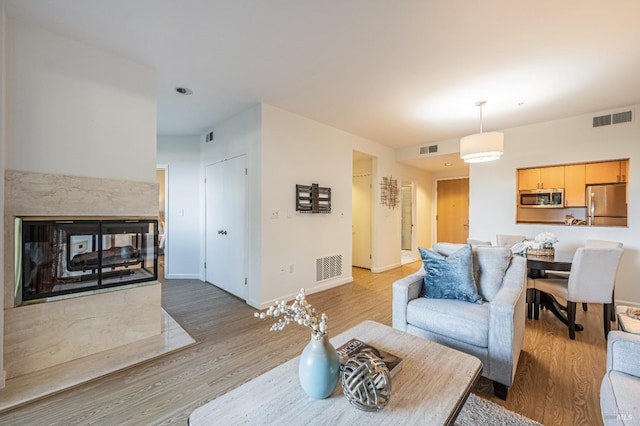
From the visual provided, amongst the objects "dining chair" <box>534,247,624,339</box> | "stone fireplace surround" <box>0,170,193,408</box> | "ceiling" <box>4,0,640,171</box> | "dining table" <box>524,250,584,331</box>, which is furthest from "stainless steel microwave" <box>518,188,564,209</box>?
"stone fireplace surround" <box>0,170,193,408</box>

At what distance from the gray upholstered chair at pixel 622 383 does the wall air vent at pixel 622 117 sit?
3.75m

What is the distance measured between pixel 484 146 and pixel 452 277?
1.78m

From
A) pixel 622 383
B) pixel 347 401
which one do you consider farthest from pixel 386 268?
pixel 347 401

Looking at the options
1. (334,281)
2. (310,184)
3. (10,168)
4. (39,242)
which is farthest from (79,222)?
(334,281)

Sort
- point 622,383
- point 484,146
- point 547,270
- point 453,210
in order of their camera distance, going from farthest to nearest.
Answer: point 453,210
point 484,146
point 547,270
point 622,383

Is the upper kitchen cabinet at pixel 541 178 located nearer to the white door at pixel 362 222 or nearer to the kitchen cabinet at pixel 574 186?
the kitchen cabinet at pixel 574 186

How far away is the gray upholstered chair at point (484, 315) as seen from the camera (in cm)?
174

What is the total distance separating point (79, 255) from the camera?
7.39ft

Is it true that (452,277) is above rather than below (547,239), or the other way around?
below

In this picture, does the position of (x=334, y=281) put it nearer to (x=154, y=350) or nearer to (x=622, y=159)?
(x=154, y=350)

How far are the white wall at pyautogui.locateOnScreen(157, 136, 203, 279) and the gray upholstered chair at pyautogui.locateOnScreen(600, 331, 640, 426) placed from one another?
5.03 meters

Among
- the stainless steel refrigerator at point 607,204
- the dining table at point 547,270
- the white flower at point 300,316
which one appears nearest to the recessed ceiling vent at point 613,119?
the stainless steel refrigerator at point 607,204

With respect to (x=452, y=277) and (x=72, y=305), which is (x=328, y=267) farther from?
(x=72, y=305)

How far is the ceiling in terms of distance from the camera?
184cm
